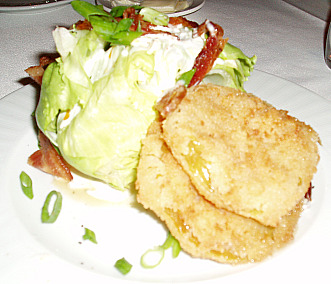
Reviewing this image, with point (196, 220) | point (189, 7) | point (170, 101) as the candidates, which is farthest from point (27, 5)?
point (196, 220)

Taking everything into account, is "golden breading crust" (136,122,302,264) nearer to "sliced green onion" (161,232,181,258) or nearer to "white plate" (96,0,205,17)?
"sliced green onion" (161,232,181,258)

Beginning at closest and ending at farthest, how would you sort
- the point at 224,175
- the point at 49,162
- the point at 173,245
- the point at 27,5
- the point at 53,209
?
the point at 224,175
the point at 173,245
the point at 53,209
the point at 49,162
the point at 27,5

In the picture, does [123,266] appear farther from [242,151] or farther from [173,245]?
[242,151]

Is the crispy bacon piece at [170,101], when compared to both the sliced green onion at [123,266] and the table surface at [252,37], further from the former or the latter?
the table surface at [252,37]

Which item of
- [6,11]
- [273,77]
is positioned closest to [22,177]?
[273,77]

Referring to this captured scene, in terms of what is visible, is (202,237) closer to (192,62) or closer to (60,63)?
(192,62)

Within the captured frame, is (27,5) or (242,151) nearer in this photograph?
(242,151)
